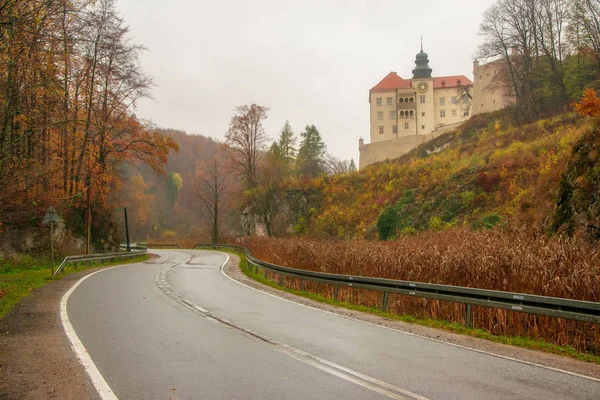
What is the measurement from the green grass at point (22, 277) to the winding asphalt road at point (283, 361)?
11.1 ft

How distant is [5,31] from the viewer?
41.7 ft

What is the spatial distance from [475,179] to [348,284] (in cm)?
2311

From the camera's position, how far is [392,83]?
93.2 metres

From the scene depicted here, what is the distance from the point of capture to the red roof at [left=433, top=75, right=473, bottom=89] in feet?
310

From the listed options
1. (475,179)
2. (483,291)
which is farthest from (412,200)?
(483,291)

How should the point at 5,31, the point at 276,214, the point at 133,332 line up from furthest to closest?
the point at 276,214
the point at 5,31
the point at 133,332

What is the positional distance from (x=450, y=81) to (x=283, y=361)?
98.0 m

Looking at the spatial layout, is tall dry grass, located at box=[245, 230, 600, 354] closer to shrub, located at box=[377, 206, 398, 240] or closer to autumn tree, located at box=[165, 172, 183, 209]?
shrub, located at box=[377, 206, 398, 240]

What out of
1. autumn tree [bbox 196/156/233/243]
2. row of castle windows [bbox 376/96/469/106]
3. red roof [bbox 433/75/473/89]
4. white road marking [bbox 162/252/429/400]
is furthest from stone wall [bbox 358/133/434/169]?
white road marking [bbox 162/252/429/400]

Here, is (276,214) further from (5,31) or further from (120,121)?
(5,31)

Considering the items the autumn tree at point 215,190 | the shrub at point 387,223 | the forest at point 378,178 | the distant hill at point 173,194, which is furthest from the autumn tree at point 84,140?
the distant hill at point 173,194

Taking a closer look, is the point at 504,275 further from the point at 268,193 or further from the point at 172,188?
the point at 172,188

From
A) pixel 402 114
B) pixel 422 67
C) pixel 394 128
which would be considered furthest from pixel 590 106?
pixel 422 67

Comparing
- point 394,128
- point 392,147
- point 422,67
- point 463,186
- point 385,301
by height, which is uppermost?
point 422,67
